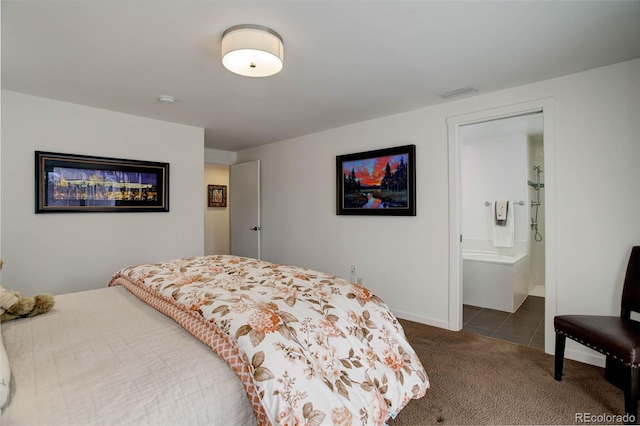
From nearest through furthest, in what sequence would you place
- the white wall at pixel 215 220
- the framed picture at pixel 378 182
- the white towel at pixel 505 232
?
the framed picture at pixel 378 182, the white towel at pixel 505 232, the white wall at pixel 215 220

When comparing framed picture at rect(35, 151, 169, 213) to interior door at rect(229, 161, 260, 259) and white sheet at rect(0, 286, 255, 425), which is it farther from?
white sheet at rect(0, 286, 255, 425)

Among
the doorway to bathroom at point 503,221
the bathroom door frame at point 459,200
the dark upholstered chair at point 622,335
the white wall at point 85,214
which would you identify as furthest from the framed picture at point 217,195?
the dark upholstered chair at point 622,335

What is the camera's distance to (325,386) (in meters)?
1.20

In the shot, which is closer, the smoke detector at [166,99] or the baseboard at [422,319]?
the smoke detector at [166,99]

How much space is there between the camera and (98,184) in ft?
10.8

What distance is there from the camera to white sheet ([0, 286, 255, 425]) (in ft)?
3.01

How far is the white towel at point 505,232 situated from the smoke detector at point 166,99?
443 cm

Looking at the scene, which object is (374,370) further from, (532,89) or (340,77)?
(532,89)

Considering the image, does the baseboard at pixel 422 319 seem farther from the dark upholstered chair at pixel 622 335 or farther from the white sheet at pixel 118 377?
the white sheet at pixel 118 377

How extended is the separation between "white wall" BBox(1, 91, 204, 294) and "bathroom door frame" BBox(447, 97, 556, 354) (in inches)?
116

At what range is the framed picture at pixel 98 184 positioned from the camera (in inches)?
118

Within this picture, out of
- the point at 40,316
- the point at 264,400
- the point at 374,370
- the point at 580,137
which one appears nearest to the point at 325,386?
the point at 264,400

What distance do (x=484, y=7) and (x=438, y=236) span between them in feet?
6.80

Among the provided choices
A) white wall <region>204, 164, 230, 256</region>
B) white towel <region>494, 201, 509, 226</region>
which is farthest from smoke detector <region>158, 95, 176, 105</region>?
white towel <region>494, 201, 509, 226</region>
